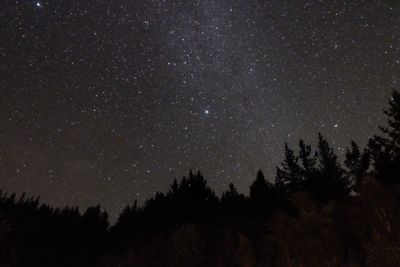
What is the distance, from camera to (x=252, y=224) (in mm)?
33188

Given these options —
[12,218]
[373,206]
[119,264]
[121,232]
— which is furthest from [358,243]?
[12,218]

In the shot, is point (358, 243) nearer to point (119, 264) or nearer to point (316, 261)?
point (316, 261)

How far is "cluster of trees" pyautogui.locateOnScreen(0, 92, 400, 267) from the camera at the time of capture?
73.7ft

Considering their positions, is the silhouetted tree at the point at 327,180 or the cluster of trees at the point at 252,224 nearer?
the cluster of trees at the point at 252,224

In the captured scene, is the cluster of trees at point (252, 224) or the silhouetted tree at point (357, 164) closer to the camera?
the cluster of trees at point (252, 224)

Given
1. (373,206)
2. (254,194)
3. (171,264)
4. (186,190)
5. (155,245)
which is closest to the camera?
(373,206)

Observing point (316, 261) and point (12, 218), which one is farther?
point (12, 218)

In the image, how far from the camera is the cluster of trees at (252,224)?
22.5 m

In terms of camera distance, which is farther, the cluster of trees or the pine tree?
the pine tree

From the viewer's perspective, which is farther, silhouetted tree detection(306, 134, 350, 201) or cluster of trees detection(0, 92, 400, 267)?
silhouetted tree detection(306, 134, 350, 201)

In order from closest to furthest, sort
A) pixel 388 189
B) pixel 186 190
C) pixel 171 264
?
pixel 388 189
pixel 171 264
pixel 186 190

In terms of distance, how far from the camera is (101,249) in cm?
4991

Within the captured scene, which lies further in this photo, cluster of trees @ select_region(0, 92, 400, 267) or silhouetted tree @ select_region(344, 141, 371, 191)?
silhouetted tree @ select_region(344, 141, 371, 191)

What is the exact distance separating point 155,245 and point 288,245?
41.3 ft
